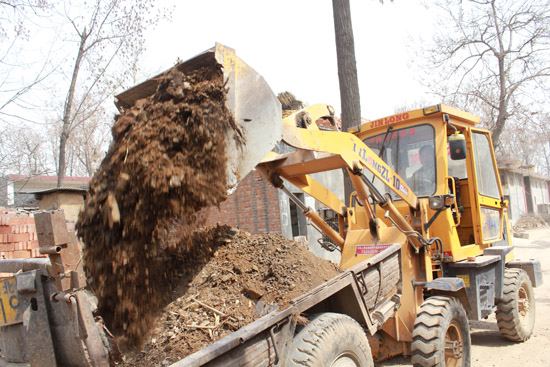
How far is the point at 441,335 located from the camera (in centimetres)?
383

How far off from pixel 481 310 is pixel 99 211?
4.32 metres

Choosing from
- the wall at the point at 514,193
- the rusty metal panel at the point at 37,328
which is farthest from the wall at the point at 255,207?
the wall at the point at 514,193

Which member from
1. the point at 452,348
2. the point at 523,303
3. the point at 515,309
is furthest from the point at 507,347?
the point at 452,348

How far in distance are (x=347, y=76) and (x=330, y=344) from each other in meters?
5.80

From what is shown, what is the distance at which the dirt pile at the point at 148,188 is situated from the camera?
2695 mm

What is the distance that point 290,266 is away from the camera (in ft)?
11.8

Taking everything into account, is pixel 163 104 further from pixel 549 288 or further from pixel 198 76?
pixel 549 288

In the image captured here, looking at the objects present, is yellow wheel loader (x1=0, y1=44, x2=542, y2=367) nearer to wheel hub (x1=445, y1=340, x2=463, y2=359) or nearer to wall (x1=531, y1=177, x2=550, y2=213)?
wheel hub (x1=445, y1=340, x2=463, y2=359)

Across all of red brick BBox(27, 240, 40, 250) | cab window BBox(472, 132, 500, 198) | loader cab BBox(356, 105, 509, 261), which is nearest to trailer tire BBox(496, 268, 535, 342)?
loader cab BBox(356, 105, 509, 261)

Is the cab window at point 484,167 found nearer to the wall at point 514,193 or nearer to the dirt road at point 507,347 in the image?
the dirt road at point 507,347

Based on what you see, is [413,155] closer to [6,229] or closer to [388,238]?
[388,238]

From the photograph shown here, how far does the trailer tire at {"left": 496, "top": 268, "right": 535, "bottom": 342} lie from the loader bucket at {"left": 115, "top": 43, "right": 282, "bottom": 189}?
4176 mm

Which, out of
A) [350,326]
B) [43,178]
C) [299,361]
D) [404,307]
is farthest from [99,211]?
[43,178]

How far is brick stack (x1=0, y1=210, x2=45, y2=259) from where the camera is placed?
687 cm
